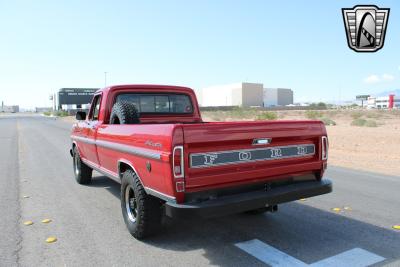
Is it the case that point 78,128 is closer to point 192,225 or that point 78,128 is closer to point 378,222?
point 192,225

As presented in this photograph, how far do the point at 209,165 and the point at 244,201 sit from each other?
0.54 meters

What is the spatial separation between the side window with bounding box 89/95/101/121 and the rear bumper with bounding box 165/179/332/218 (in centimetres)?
339

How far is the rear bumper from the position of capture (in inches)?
141

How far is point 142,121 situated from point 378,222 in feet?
13.0

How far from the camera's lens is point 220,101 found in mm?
162000

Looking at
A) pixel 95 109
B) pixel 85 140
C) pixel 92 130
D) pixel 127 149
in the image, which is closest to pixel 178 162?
pixel 127 149

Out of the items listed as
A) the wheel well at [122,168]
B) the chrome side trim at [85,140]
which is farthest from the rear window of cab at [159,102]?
the wheel well at [122,168]

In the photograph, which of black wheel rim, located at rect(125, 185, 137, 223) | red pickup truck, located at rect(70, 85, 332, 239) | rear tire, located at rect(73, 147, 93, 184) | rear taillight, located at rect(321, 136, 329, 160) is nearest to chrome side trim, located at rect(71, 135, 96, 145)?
rear tire, located at rect(73, 147, 93, 184)

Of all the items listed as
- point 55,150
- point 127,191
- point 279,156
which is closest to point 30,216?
point 127,191

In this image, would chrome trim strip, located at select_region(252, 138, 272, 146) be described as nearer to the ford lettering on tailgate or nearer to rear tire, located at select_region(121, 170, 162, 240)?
the ford lettering on tailgate

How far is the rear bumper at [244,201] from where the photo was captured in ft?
11.8

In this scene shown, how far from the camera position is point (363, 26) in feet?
44.0

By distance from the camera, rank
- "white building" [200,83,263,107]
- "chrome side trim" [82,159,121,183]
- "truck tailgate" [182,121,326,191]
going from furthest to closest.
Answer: "white building" [200,83,263,107]
"chrome side trim" [82,159,121,183]
"truck tailgate" [182,121,326,191]

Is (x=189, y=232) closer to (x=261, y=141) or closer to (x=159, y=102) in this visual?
(x=261, y=141)
